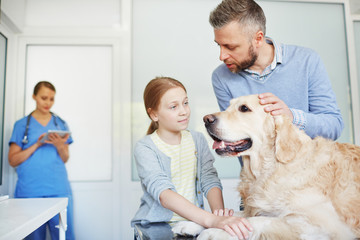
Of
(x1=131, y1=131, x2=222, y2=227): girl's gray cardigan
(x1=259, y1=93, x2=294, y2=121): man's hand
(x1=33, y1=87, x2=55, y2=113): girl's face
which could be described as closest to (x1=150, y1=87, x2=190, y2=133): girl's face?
(x1=131, y1=131, x2=222, y2=227): girl's gray cardigan

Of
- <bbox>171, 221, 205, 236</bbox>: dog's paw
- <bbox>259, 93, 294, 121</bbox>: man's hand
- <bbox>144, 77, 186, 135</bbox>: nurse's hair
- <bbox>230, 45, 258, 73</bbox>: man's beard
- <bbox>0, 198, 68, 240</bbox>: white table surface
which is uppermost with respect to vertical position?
<bbox>230, 45, 258, 73</bbox>: man's beard

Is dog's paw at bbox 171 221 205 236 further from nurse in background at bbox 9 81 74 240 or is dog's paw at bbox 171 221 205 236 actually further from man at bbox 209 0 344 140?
nurse in background at bbox 9 81 74 240

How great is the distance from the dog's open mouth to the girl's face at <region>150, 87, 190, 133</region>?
0.87 ft

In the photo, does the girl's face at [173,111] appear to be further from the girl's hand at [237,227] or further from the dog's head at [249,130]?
the girl's hand at [237,227]

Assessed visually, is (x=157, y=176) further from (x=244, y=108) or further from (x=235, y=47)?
(x=235, y=47)

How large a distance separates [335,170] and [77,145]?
2531 millimetres

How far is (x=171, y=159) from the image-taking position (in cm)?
144

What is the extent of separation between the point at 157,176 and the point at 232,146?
328 mm

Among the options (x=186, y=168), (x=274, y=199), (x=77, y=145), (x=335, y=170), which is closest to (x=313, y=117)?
(x=335, y=170)

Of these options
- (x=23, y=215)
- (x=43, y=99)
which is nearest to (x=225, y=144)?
(x=23, y=215)

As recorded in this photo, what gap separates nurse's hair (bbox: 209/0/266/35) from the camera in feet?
4.56

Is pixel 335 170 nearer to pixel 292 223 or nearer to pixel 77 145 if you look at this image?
pixel 292 223

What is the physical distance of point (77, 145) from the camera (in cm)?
302

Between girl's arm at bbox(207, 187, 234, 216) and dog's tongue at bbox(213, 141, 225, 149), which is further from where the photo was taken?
girl's arm at bbox(207, 187, 234, 216)
